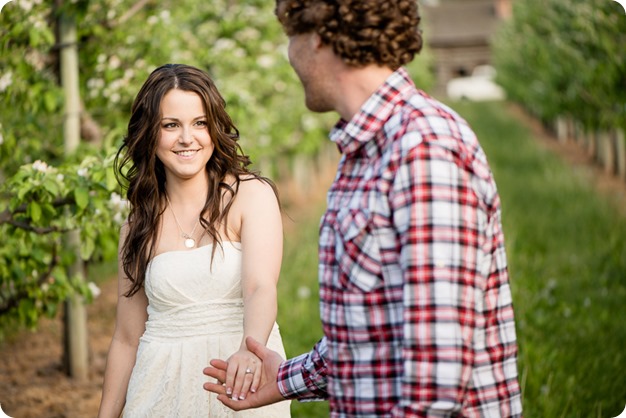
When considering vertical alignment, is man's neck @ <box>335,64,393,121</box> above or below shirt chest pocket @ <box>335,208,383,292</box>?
above

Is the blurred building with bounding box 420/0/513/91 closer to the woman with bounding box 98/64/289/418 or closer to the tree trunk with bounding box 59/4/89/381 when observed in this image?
the tree trunk with bounding box 59/4/89/381

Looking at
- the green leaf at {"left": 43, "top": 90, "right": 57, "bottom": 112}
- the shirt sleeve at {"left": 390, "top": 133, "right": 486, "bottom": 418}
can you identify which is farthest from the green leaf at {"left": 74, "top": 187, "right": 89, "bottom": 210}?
the shirt sleeve at {"left": 390, "top": 133, "right": 486, "bottom": 418}

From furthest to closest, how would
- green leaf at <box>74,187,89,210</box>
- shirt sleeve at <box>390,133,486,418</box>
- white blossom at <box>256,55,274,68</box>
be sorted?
white blossom at <box>256,55,274,68</box> → green leaf at <box>74,187,89,210</box> → shirt sleeve at <box>390,133,486,418</box>

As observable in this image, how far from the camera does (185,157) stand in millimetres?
2639

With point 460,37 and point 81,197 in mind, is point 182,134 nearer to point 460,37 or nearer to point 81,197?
point 81,197

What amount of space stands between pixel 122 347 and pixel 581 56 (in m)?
9.68

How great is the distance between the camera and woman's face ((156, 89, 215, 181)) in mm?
2623

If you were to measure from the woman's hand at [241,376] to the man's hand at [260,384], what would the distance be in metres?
0.01

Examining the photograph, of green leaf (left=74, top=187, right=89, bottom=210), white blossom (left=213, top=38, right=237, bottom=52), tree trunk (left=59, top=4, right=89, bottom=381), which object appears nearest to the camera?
green leaf (left=74, top=187, right=89, bottom=210)

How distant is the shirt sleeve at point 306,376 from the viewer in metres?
2.14

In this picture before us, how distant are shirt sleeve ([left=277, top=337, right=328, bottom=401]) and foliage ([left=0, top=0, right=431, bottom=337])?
1.74m

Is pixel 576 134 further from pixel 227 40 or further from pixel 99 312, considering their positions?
pixel 99 312

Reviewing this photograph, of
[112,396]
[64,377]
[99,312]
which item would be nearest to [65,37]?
[64,377]

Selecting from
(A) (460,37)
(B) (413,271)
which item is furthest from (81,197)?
(A) (460,37)
